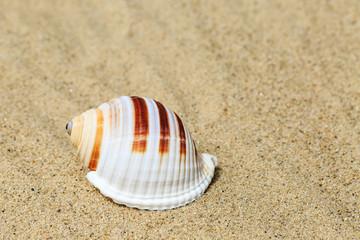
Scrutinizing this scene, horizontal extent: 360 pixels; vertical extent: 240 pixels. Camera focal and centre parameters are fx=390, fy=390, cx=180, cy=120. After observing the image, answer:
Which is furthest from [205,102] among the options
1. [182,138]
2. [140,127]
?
[140,127]

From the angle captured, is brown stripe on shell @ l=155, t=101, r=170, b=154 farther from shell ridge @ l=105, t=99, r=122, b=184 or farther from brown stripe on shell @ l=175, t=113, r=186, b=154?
shell ridge @ l=105, t=99, r=122, b=184

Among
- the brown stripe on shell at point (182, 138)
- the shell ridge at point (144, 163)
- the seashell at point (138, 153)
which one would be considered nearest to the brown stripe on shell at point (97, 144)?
the seashell at point (138, 153)

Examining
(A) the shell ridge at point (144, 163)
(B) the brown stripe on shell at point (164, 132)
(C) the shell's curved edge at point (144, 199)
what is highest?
(B) the brown stripe on shell at point (164, 132)

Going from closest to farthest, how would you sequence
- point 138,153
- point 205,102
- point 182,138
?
point 138,153, point 182,138, point 205,102

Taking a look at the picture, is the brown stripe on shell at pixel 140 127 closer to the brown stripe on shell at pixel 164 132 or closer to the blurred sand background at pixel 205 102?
the brown stripe on shell at pixel 164 132

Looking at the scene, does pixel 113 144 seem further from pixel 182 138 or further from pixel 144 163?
pixel 182 138

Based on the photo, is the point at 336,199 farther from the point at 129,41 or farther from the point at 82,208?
the point at 129,41
